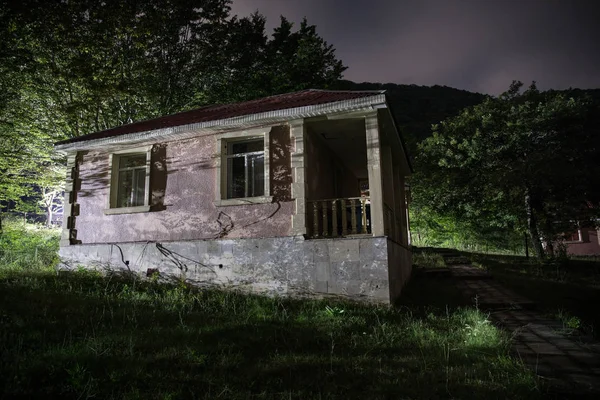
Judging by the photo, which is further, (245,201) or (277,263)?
(245,201)

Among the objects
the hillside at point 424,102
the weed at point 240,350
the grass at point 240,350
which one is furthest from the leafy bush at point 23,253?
the hillside at point 424,102

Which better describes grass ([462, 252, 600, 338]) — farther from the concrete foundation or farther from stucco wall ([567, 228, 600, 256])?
stucco wall ([567, 228, 600, 256])

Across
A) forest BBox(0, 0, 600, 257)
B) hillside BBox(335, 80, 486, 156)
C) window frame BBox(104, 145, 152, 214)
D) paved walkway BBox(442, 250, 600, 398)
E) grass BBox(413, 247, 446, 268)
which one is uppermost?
hillside BBox(335, 80, 486, 156)

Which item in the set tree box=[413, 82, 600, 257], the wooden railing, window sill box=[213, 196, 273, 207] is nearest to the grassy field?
the wooden railing

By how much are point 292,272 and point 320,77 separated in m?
15.2

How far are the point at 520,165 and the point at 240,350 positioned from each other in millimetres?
16775

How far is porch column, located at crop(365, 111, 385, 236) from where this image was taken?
7609 millimetres

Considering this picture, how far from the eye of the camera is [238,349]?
488 centimetres

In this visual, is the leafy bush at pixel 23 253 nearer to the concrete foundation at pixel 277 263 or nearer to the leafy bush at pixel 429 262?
the concrete foundation at pixel 277 263

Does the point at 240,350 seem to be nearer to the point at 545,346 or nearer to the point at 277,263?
the point at 277,263

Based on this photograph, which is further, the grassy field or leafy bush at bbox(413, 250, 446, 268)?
leafy bush at bbox(413, 250, 446, 268)

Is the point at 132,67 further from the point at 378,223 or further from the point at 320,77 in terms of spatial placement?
the point at 378,223

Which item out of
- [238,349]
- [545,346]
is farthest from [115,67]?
[545,346]

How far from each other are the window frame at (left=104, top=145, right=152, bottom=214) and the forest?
6.09m
